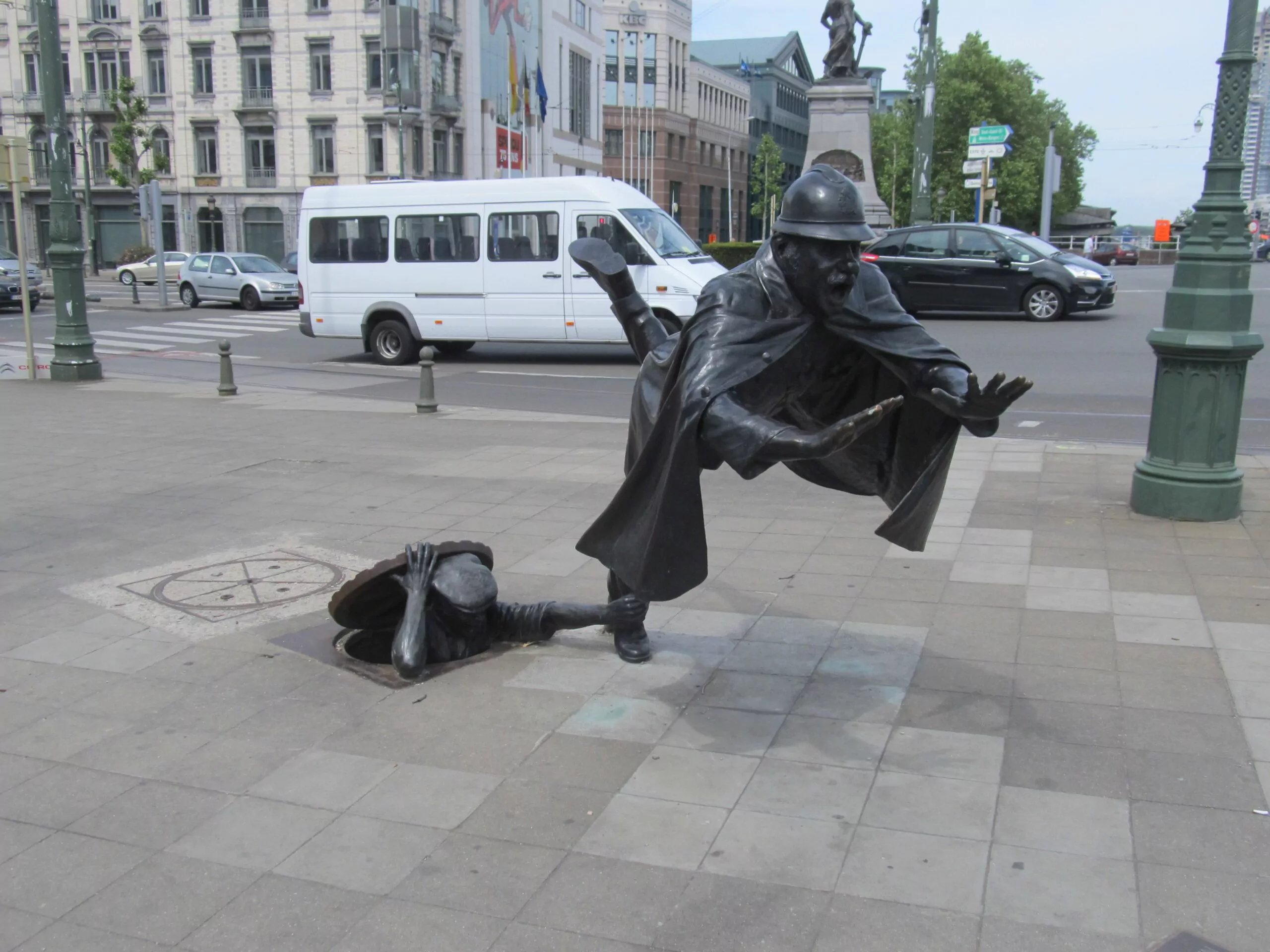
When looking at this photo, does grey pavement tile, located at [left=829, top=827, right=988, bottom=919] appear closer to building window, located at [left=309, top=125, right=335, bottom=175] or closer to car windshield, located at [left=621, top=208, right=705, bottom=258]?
car windshield, located at [left=621, top=208, right=705, bottom=258]

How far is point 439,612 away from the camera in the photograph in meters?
5.14

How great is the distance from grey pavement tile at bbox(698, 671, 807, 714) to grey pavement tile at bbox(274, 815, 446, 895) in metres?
1.42

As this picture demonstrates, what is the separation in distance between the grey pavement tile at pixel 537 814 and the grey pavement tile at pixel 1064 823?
1275 mm

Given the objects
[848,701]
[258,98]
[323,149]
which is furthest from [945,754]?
[258,98]

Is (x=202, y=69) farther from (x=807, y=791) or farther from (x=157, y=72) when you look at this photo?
(x=807, y=791)

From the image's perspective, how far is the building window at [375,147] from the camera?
5503 centimetres

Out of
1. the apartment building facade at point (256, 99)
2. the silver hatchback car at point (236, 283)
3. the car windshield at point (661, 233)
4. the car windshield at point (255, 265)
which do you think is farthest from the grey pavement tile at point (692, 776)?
the apartment building facade at point (256, 99)

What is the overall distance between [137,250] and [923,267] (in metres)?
37.6

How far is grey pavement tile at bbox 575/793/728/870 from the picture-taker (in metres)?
3.46

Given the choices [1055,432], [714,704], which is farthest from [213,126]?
[714,704]

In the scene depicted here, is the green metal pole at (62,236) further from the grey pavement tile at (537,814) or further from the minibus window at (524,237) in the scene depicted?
the grey pavement tile at (537,814)

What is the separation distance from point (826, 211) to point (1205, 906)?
2.27m

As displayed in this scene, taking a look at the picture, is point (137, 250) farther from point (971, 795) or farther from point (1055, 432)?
point (971, 795)

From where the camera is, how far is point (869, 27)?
34312 mm
